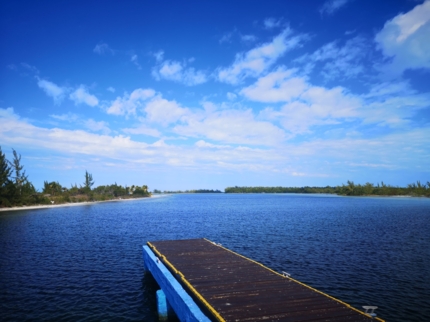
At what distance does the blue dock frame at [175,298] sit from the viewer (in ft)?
29.6

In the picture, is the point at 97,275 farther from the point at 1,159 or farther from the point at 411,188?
the point at 411,188

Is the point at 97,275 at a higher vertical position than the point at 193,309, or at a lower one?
lower

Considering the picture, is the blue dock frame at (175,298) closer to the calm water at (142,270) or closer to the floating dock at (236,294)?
the floating dock at (236,294)

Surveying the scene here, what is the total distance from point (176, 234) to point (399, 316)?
27.0 m

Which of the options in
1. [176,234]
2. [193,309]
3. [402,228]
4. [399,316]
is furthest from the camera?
[402,228]

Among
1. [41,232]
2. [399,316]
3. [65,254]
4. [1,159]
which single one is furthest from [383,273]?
[1,159]

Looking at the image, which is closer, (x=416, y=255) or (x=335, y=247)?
(x=416, y=255)

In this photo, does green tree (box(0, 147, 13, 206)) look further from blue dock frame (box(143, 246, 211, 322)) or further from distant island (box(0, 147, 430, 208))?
blue dock frame (box(143, 246, 211, 322))

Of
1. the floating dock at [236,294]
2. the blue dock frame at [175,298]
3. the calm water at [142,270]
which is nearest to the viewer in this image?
the floating dock at [236,294]

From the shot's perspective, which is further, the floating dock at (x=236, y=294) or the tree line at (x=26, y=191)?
the tree line at (x=26, y=191)

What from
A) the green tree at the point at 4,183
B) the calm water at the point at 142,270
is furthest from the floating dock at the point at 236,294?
the green tree at the point at 4,183

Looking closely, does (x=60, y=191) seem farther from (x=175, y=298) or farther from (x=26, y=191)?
(x=175, y=298)

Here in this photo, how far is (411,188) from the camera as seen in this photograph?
186 meters

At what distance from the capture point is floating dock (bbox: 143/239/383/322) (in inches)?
327
